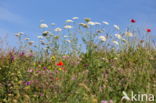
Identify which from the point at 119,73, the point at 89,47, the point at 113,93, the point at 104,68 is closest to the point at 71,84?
the point at 113,93

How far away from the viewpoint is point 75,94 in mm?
4141

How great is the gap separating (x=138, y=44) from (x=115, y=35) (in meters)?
0.66

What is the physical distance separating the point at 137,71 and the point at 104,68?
31.3 inches

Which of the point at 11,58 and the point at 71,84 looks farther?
the point at 11,58

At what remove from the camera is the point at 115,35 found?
823 centimetres

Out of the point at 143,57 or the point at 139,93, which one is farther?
the point at 143,57

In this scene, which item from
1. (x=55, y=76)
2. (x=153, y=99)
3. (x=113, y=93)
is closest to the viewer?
(x=153, y=99)

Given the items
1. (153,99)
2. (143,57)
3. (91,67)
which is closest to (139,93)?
(153,99)

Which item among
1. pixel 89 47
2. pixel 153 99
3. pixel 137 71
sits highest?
pixel 89 47

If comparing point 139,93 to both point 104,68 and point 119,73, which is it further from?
point 104,68

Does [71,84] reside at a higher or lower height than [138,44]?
lower

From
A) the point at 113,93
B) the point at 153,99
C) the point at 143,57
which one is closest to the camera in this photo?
the point at 153,99

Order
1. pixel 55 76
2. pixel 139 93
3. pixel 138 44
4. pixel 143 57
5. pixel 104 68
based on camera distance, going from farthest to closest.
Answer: pixel 138 44
pixel 143 57
pixel 104 68
pixel 55 76
pixel 139 93

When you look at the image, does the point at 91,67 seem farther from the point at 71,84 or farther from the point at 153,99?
the point at 153,99
